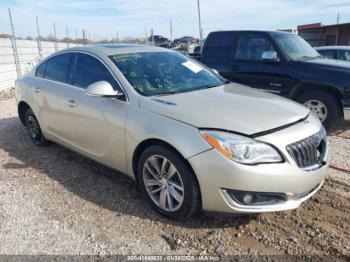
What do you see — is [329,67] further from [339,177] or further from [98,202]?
[98,202]

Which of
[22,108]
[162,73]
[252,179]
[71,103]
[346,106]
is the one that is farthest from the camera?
[22,108]

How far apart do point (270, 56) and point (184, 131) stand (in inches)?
145

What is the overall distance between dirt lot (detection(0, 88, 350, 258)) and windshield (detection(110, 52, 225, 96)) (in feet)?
4.07

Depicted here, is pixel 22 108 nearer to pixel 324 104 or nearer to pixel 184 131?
pixel 184 131

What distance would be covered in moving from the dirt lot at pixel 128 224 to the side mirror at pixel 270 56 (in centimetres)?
251

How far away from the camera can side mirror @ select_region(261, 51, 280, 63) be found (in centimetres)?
573

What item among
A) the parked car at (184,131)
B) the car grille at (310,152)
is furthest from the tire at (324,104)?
the car grille at (310,152)

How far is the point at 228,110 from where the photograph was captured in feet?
9.54

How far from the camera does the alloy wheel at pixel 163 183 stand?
2895mm

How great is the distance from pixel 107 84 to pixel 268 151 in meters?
1.75


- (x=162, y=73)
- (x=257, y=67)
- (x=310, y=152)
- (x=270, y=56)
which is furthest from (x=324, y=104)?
(x=162, y=73)

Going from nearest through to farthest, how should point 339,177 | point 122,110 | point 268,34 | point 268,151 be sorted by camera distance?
point 268,151, point 122,110, point 339,177, point 268,34

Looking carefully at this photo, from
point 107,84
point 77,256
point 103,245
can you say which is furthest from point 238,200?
Result: point 107,84

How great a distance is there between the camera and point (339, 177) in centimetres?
385
